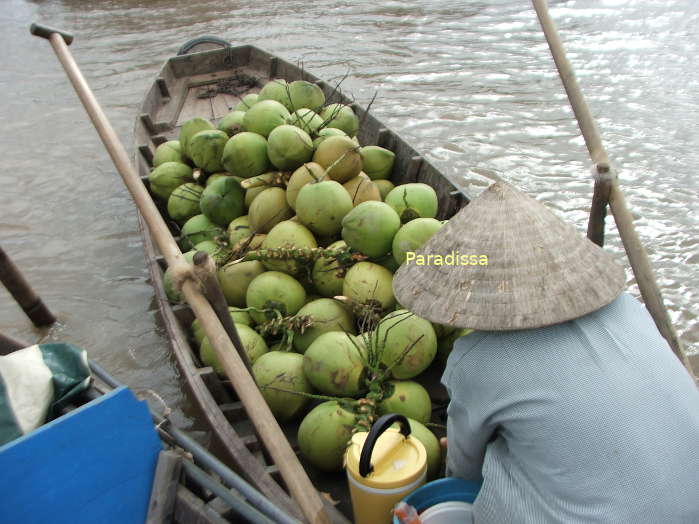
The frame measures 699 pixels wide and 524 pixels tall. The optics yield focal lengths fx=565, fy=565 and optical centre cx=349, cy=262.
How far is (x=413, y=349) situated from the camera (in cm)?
228

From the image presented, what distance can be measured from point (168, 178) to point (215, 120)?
1.76 metres

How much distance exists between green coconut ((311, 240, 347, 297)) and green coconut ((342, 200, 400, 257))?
132mm

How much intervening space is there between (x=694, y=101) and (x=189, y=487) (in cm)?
701

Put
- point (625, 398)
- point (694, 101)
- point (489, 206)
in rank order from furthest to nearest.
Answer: point (694, 101)
point (489, 206)
point (625, 398)

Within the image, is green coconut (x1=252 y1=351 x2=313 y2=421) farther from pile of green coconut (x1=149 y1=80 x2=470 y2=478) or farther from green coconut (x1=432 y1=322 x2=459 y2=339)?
green coconut (x1=432 y1=322 x2=459 y2=339)

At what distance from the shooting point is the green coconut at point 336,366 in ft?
7.29

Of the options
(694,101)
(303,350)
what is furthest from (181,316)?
(694,101)

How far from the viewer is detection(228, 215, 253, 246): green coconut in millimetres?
3146

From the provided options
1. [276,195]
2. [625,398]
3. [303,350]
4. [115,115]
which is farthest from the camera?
[115,115]

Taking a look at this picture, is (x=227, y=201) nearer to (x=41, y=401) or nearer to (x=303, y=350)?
(x=303, y=350)

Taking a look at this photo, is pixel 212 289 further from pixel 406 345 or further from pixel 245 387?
pixel 406 345

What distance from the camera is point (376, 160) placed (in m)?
3.51

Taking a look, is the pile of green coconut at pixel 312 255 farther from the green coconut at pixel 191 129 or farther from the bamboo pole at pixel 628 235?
the bamboo pole at pixel 628 235

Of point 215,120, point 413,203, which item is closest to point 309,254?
point 413,203
